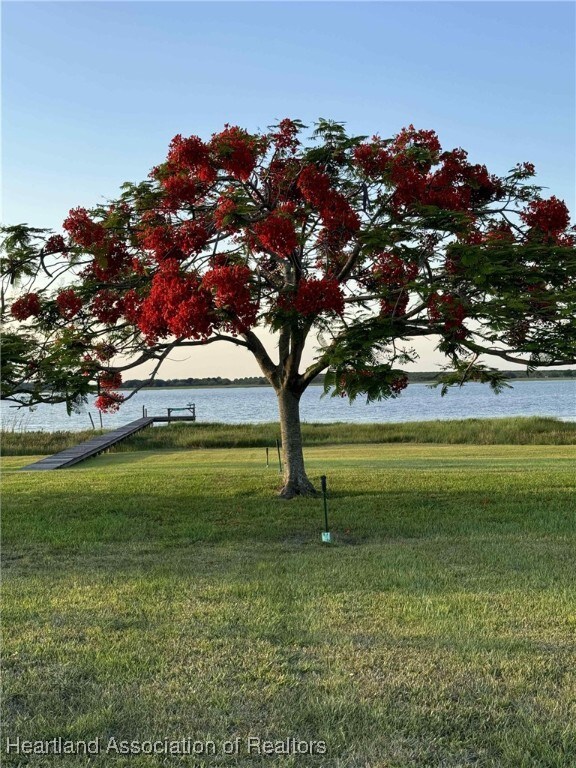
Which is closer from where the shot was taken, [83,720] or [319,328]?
[83,720]

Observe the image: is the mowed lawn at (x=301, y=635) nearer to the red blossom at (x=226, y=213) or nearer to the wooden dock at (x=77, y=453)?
the red blossom at (x=226, y=213)

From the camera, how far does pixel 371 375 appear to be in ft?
31.3

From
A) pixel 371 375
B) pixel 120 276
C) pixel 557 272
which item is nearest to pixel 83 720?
pixel 371 375

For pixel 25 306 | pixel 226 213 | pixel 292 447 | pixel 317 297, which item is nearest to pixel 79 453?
pixel 292 447

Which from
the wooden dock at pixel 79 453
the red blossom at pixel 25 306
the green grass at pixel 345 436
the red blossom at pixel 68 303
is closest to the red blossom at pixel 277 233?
the red blossom at pixel 68 303

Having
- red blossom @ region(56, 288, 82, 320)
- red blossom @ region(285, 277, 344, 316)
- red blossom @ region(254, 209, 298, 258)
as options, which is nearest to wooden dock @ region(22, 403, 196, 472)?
red blossom @ region(56, 288, 82, 320)

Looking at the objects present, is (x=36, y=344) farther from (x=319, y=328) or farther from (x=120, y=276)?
(x=319, y=328)

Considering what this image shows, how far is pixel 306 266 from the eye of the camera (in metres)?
12.4

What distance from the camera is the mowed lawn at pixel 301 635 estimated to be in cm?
340

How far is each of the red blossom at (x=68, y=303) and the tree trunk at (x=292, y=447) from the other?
3800 mm

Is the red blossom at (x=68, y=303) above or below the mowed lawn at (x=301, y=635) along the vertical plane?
above

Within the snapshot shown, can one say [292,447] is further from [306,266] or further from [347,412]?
[347,412]

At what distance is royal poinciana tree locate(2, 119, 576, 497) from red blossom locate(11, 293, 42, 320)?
3 centimetres

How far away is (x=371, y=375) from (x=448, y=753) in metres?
6.60
